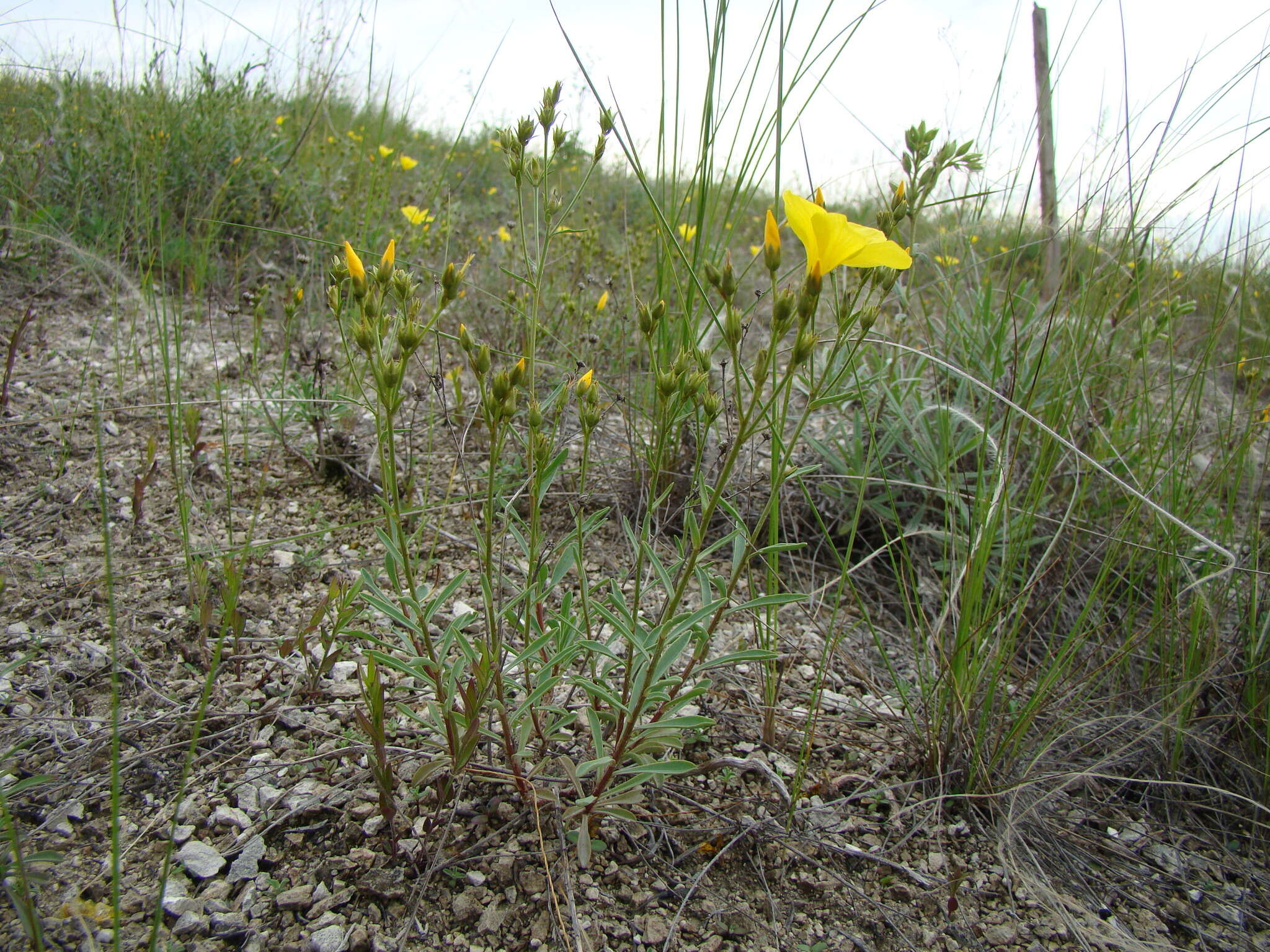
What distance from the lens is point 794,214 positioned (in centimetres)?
90

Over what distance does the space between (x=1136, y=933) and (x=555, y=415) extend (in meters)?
1.36

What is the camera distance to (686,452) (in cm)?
239

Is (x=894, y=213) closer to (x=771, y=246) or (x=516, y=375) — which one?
(x=771, y=246)

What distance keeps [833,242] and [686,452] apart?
4.86 feet

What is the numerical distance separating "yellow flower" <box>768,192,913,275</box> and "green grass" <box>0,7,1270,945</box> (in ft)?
0.21

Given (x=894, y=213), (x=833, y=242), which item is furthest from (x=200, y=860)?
(x=894, y=213)

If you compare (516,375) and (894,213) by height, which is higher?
(894,213)

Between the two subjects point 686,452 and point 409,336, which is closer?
point 409,336

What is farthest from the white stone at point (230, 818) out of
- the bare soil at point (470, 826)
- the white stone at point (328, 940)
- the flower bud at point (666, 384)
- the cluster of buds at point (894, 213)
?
the cluster of buds at point (894, 213)

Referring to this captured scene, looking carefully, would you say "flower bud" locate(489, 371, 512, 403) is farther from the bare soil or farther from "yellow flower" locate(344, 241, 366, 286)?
the bare soil

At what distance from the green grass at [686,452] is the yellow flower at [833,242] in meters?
0.06

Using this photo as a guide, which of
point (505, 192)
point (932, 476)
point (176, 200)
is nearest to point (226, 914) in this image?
point (932, 476)

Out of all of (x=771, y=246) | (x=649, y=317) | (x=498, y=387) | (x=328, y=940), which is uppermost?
(x=771, y=246)

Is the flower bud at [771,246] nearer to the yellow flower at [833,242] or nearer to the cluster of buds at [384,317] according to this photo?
the yellow flower at [833,242]
